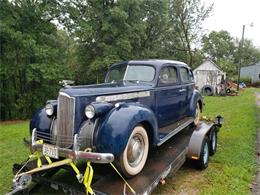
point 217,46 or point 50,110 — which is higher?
point 217,46

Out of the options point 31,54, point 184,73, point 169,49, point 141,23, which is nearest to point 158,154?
point 184,73

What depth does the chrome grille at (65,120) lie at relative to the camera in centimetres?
350

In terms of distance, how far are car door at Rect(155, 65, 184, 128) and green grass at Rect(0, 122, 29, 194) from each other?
2.89 metres

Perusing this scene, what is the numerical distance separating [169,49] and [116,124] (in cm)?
2525

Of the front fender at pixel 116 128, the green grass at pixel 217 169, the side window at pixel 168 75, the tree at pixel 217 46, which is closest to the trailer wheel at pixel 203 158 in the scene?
the green grass at pixel 217 169

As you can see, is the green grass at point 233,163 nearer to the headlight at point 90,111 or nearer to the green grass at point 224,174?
the green grass at point 224,174

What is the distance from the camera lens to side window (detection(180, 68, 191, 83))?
20.3 ft

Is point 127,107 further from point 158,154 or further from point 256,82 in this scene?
point 256,82

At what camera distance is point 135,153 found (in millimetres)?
3812

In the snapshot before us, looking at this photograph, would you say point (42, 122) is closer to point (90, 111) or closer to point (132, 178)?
point (90, 111)

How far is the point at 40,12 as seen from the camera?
44.4 ft

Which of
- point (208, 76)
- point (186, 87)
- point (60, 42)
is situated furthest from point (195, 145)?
point (208, 76)

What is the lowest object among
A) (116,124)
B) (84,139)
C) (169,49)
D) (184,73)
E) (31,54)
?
(84,139)

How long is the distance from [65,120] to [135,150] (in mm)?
1097
